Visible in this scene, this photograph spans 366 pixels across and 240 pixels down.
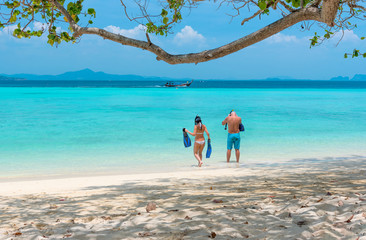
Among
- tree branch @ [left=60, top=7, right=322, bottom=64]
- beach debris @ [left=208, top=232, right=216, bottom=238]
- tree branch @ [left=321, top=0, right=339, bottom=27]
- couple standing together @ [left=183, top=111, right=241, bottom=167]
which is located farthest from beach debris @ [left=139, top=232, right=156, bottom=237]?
couple standing together @ [left=183, top=111, right=241, bottom=167]

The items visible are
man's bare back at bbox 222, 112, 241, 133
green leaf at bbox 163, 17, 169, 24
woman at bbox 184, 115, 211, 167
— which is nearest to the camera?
green leaf at bbox 163, 17, 169, 24

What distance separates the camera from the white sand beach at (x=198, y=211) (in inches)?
131

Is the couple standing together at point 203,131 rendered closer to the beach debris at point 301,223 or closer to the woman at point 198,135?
the woman at point 198,135

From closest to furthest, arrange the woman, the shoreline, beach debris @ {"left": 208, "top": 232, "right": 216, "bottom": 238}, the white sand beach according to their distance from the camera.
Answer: beach debris @ {"left": 208, "top": 232, "right": 216, "bottom": 238} < the white sand beach < the shoreline < the woman

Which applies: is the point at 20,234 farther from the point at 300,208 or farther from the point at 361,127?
the point at 361,127

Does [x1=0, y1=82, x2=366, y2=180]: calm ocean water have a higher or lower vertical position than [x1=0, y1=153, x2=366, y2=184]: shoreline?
lower

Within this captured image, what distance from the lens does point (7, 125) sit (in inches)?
887

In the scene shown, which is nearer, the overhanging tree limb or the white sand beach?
the white sand beach

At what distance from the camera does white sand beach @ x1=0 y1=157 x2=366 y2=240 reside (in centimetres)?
333

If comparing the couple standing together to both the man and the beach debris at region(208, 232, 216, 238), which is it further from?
the beach debris at region(208, 232, 216, 238)

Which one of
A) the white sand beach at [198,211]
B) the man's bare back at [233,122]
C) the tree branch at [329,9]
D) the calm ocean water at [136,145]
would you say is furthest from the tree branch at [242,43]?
the calm ocean water at [136,145]

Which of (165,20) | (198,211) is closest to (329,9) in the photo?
(198,211)

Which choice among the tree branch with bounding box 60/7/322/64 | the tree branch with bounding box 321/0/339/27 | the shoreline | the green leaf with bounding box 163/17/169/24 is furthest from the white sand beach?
the shoreline

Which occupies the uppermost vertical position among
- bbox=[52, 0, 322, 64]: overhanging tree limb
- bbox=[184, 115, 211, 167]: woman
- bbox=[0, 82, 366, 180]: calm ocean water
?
bbox=[52, 0, 322, 64]: overhanging tree limb
